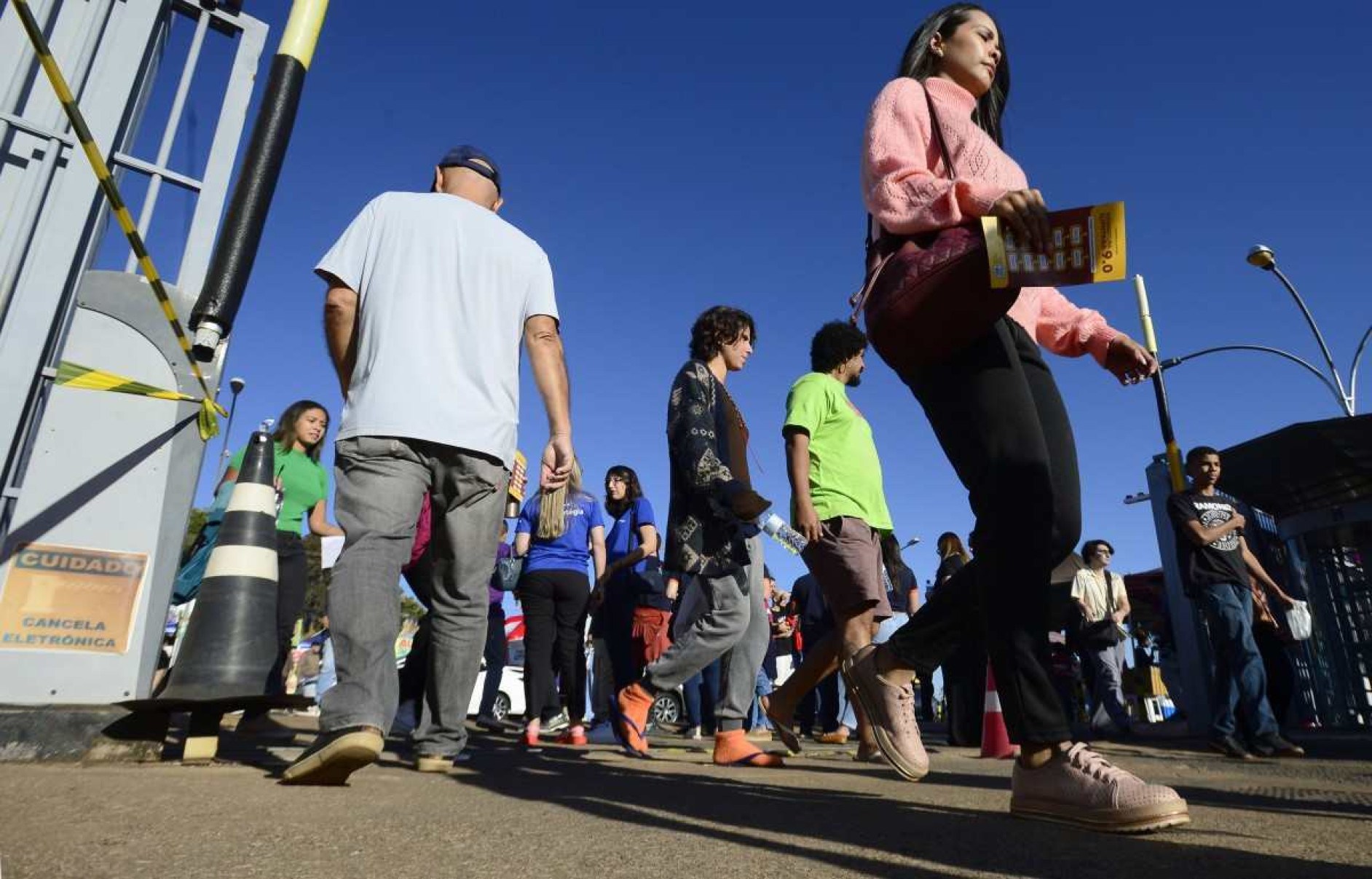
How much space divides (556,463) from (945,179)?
66.1 inches

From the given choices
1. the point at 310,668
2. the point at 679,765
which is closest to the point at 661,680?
the point at 679,765

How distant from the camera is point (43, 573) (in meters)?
3.44

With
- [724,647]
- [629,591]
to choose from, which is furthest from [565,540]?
[724,647]

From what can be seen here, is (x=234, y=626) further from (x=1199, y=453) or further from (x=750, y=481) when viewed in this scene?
(x=1199, y=453)

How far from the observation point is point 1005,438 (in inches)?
86.2

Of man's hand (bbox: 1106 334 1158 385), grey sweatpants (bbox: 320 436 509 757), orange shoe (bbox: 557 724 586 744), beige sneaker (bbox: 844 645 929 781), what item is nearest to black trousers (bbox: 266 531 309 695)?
orange shoe (bbox: 557 724 586 744)

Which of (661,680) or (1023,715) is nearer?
(1023,715)

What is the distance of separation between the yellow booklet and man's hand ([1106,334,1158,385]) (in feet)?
2.54

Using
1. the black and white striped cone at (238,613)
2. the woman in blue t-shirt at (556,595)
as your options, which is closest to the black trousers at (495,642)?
the woman in blue t-shirt at (556,595)

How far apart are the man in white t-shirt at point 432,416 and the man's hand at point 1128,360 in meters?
1.87

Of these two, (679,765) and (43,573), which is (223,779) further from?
(679,765)

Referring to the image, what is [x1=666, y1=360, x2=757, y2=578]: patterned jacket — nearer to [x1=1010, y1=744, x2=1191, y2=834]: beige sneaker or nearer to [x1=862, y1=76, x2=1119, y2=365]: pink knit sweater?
[x1=862, y1=76, x2=1119, y2=365]: pink knit sweater

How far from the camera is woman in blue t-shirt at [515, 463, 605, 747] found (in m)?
6.08

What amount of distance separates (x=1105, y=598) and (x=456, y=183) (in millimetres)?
8672
